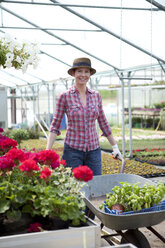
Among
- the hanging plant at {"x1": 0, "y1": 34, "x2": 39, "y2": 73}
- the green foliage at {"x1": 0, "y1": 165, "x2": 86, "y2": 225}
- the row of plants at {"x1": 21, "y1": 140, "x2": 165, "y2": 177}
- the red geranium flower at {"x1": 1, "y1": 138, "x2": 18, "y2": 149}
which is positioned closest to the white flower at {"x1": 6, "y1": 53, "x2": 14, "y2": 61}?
the hanging plant at {"x1": 0, "y1": 34, "x2": 39, "y2": 73}

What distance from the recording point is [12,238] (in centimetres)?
148

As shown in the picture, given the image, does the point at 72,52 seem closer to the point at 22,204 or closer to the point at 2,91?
the point at 2,91

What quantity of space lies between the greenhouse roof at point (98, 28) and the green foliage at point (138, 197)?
120 inches

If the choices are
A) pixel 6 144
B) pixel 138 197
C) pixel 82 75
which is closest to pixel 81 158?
pixel 82 75

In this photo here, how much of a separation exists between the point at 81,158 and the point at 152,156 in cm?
506

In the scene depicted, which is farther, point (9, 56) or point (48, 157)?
point (9, 56)

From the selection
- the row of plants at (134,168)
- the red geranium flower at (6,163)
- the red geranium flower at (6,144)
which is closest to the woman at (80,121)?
the red geranium flower at (6,144)

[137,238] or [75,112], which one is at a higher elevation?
[75,112]

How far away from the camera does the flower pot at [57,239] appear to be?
1483mm

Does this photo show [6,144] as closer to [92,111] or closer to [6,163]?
[6,163]

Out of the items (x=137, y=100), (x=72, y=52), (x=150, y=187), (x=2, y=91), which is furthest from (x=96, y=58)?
(x=137, y=100)

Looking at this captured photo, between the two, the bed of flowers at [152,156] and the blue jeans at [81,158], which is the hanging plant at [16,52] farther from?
the bed of flowers at [152,156]

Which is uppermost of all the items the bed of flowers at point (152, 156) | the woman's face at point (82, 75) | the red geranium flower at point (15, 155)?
the woman's face at point (82, 75)

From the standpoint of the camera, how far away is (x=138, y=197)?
6.88 ft
